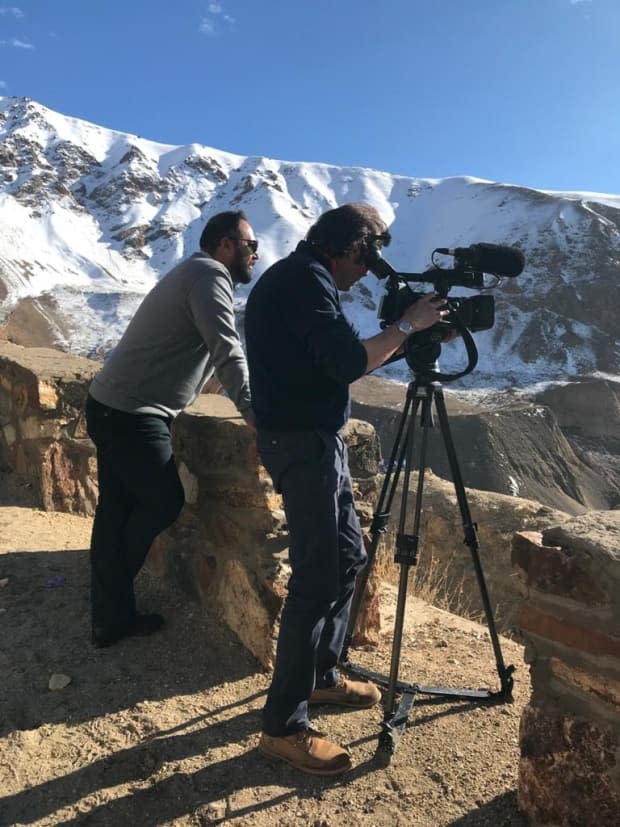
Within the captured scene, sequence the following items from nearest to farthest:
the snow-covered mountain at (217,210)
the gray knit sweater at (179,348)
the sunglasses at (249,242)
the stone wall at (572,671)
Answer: the stone wall at (572,671)
the gray knit sweater at (179,348)
the sunglasses at (249,242)
the snow-covered mountain at (217,210)

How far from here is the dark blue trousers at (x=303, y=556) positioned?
6.66 ft

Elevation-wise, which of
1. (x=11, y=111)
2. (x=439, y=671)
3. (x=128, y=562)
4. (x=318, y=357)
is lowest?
(x=439, y=671)

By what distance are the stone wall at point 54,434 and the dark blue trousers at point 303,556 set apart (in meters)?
2.79

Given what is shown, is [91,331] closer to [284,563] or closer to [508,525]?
[508,525]

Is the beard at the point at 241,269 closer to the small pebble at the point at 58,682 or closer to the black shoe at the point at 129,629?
the black shoe at the point at 129,629

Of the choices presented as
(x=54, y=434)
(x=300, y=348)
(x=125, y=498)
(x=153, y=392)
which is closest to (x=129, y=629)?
(x=125, y=498)

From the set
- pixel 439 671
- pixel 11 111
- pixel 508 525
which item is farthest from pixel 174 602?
pixel 11 111

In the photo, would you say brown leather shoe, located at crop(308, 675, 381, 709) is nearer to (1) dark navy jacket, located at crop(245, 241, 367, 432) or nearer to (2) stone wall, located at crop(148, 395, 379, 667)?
(2) stone wall, located at crop(148, 395, 379, 667)

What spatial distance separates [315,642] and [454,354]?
4662 centimetres

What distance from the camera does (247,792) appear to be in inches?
79.4

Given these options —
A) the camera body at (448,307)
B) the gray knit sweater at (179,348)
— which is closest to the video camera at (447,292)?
the camera body at (448,307)

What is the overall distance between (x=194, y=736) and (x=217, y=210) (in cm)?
8694

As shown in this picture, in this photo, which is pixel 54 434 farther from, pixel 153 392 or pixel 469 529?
pixel 469 529

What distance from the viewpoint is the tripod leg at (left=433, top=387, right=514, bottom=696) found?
7.89 feet
